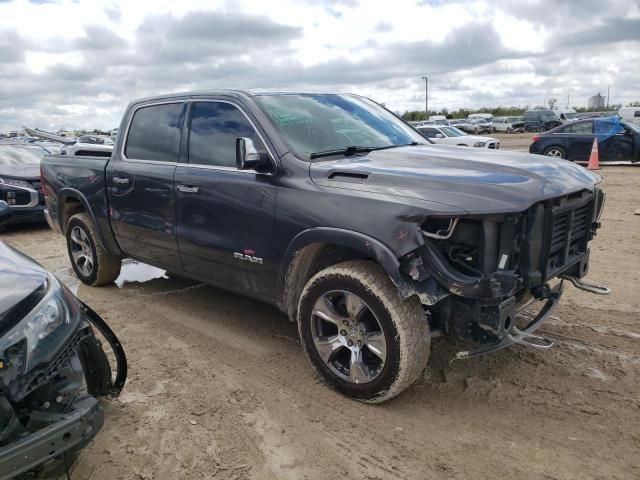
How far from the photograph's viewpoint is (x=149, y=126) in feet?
16.1

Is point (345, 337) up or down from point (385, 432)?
up

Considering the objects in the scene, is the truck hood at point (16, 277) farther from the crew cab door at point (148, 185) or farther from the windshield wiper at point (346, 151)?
the windshield wiper at point (346, 151)

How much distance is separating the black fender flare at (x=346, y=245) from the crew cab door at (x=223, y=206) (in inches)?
6.6

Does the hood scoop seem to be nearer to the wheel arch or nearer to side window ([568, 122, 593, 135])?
the wheel arch

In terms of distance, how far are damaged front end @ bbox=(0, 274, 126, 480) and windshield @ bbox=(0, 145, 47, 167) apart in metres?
9.15

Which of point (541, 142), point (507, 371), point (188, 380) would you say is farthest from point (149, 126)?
point (541, 142)

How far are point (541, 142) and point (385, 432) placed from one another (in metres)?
15.6

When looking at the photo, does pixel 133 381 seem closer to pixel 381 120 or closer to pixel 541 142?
pixel 381 120

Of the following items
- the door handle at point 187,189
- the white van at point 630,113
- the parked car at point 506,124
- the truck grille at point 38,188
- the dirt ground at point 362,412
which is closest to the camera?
the dirt ground at point 362,412

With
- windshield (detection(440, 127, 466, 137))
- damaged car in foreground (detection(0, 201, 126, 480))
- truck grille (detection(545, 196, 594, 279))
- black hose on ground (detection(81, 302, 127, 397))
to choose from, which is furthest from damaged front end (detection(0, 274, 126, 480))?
windshield (detection(440, 127, 466, 137))

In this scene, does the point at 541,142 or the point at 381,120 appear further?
the point at 541,142

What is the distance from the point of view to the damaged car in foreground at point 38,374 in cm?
216

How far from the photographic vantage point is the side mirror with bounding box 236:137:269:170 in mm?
3594

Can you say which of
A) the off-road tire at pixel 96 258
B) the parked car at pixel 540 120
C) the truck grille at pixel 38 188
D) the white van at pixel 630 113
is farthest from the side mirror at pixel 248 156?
the white van at pixel 630 113
